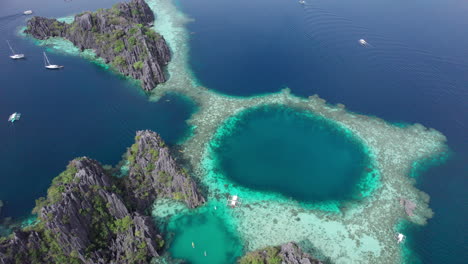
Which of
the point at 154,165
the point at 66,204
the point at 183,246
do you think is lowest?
the point at 183,246

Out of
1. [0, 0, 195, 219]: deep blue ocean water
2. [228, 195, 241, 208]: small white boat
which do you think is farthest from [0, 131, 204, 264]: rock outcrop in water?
[0, 0, 195, 219]: deep blue ocean water

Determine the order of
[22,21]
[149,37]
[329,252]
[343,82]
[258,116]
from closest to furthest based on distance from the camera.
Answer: [329,252] < [258,116] < [343,82] < [149,37] < [22,21]

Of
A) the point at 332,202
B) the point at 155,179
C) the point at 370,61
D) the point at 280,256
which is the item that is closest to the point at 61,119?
the point at 155,179

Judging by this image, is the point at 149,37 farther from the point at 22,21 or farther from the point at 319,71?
the point at 22,21

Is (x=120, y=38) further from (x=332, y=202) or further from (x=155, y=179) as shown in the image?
(x=332, y=202)

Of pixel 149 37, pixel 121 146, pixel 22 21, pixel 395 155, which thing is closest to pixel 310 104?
pixel 395 155
